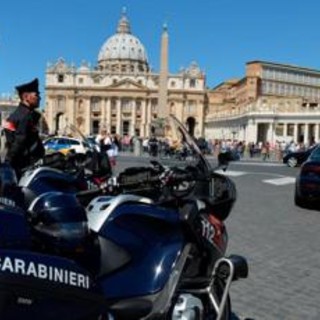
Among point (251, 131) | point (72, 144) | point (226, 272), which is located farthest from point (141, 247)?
point (251, 131)

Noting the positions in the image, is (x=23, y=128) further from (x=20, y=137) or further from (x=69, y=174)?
(x=69, y=174)

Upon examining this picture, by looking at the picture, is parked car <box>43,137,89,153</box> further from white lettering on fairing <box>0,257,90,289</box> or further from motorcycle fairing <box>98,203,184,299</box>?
white lettering on fairing <box>0,257,90,289</box>

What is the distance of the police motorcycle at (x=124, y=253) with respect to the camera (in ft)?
8.12

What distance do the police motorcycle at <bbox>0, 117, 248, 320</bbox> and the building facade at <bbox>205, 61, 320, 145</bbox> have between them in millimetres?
69957

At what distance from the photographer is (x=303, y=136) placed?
3273 inches

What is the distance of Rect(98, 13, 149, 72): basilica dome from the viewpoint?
13725 centimetres

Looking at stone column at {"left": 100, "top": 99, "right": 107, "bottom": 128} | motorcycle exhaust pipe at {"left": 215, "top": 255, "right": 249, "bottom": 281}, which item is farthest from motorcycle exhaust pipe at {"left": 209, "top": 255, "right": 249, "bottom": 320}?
stone column at {"left": 100, "top": 99, "right": 107, "bottom": 128}

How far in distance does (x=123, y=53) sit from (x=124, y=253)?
13760cm

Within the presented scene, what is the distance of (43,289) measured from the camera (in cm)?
246

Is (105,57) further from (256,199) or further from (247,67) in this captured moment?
(256,199)

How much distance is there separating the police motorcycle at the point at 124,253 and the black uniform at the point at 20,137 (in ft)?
6.89

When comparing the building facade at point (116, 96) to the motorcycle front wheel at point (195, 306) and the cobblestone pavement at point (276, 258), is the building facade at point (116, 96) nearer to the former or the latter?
the cobblestone pavement at point (276, 258)

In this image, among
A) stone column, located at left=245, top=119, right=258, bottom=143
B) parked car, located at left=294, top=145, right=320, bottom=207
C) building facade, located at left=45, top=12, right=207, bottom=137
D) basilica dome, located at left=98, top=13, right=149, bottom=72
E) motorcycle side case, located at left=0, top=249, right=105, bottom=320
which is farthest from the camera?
basilica dome, located at left=98, top=13, right=149, bottom=72

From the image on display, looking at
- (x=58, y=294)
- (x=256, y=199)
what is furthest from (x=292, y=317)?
(x=256, y=199)
